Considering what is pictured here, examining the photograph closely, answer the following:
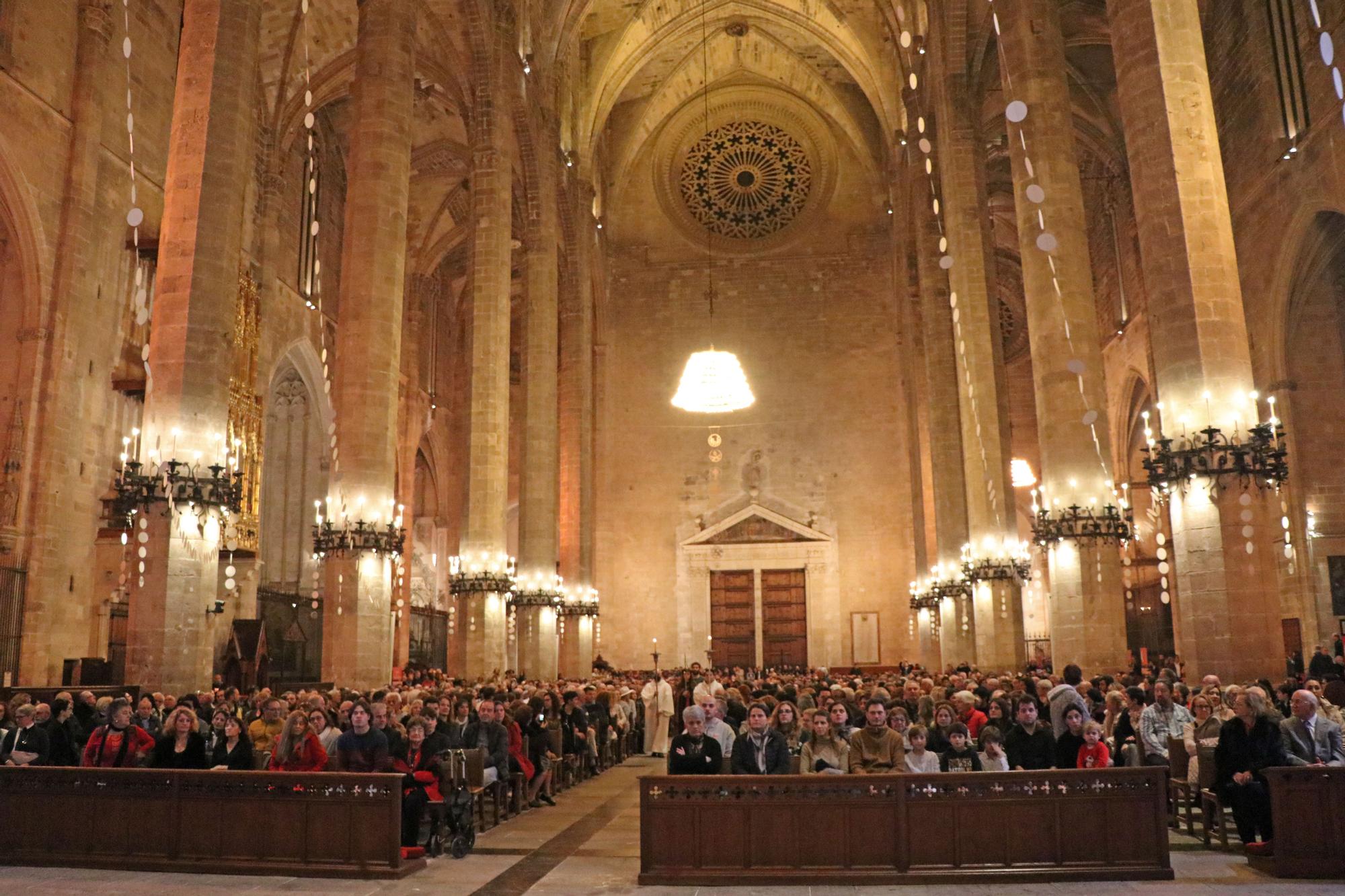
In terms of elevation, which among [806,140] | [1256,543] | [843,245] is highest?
[806,140]

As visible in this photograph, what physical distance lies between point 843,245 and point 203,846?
1214 inches

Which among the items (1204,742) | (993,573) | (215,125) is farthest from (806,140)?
(1204,742)

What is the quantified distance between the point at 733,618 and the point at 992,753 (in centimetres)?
2663

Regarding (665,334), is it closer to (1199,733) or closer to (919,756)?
(1199,733)

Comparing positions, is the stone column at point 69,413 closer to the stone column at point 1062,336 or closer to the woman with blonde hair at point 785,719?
the woman with blonde hair at point 785,719

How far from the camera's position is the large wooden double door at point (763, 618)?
33281mm

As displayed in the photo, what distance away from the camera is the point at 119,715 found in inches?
309

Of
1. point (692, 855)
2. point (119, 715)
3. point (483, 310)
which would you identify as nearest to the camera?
point (692, 855)

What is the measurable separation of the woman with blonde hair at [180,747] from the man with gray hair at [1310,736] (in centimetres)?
752

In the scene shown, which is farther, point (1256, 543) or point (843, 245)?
point (843, 245)

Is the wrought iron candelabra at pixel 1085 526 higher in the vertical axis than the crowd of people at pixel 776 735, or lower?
higher

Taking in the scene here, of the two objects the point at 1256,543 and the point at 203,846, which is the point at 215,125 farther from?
the point at 1256,543

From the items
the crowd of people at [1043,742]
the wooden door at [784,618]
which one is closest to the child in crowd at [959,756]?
the crowd of people at [1043,742]

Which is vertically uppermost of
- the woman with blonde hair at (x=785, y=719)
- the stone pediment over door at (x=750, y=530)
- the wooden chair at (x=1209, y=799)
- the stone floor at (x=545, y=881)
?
the stone pediment over door at (x=750, y=530)
